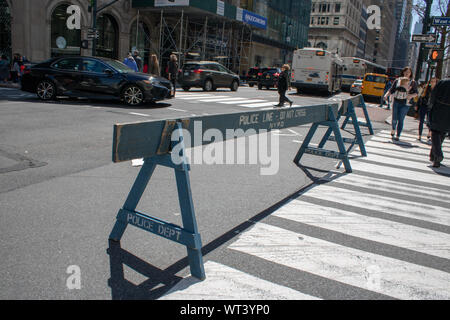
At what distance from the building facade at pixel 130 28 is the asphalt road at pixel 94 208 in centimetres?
1847

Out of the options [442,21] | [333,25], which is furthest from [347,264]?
[333,25]

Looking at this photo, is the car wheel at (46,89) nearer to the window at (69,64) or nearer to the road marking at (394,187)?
the window at (69,64)

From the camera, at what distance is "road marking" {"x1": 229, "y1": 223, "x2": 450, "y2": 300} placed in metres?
3.19

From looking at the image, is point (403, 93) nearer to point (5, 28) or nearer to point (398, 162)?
point (398, 162)

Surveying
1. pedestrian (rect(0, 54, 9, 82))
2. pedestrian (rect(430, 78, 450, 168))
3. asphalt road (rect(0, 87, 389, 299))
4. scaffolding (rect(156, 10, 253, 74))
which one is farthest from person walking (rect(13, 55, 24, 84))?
pedestrian (rect(430, 78, 450, 168))

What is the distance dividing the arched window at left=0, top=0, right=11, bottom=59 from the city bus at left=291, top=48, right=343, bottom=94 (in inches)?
780

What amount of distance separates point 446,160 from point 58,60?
12132 millimetres

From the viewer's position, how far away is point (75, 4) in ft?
90.8

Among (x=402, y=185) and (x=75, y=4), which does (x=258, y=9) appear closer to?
(x=75, y=4)

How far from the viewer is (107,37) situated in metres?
31.5

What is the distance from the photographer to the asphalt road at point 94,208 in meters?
3.04

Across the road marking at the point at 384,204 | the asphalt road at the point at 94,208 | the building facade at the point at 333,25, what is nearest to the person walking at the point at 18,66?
the asphalt road at the point at 94,208

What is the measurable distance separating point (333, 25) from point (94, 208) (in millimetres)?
110292

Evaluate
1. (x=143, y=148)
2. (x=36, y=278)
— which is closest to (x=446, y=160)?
(x=143, y=148)
